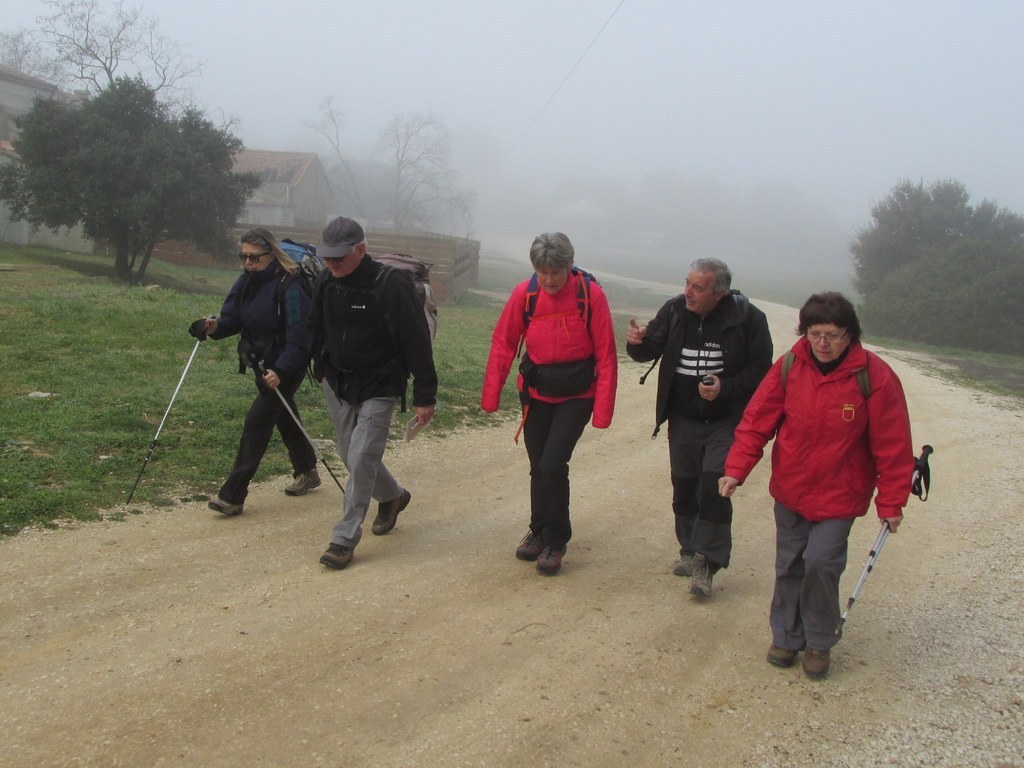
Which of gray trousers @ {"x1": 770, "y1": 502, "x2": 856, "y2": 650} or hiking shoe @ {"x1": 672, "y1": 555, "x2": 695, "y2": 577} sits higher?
gray trousers @ {"x1": 770, "y1": 502, "x2": 856, "y2": 650}

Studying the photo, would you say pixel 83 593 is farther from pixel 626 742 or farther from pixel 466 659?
pixel 626 742

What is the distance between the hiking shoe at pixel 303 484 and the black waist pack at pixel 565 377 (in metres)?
2.19

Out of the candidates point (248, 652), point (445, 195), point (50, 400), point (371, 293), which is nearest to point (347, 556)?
point (248, 652)

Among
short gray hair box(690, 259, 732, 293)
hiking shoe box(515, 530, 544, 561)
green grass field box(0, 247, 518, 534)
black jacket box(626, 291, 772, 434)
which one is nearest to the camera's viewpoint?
short gray hair box(690, 259, 732, 293)

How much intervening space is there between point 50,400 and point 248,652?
487 cm

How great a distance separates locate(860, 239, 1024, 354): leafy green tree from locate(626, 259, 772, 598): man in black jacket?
1053 inches

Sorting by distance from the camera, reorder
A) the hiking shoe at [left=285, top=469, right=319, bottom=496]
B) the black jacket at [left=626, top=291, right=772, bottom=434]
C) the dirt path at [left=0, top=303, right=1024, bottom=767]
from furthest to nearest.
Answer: the hiking shoe at [left=285, top=469, right=319, bottom=496]
the black jacket at [left=626, top=291, right=772, bottom=434]
the dirt path at [left=0, top=303, right=1024, bottom=767]

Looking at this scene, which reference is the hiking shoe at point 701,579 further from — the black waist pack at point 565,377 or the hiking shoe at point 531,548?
the black waist pack at point 565,377

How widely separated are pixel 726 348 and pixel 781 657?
5.73 feet

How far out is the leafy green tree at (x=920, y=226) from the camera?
3688 centimetres

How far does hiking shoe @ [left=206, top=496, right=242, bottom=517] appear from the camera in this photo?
19.7 feet

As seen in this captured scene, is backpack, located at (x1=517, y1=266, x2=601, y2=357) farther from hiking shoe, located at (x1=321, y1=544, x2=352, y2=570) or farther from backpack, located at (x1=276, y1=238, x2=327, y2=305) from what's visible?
hiking shoe, located at (x1=321, y1=544, x2=352, y2=570)

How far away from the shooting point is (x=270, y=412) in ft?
19.9

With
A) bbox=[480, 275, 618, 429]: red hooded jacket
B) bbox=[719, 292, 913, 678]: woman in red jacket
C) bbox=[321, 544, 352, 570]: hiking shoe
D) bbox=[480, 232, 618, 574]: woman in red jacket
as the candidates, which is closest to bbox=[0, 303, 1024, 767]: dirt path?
bbox=[321, 544, 352, 570]: hiking shoe
